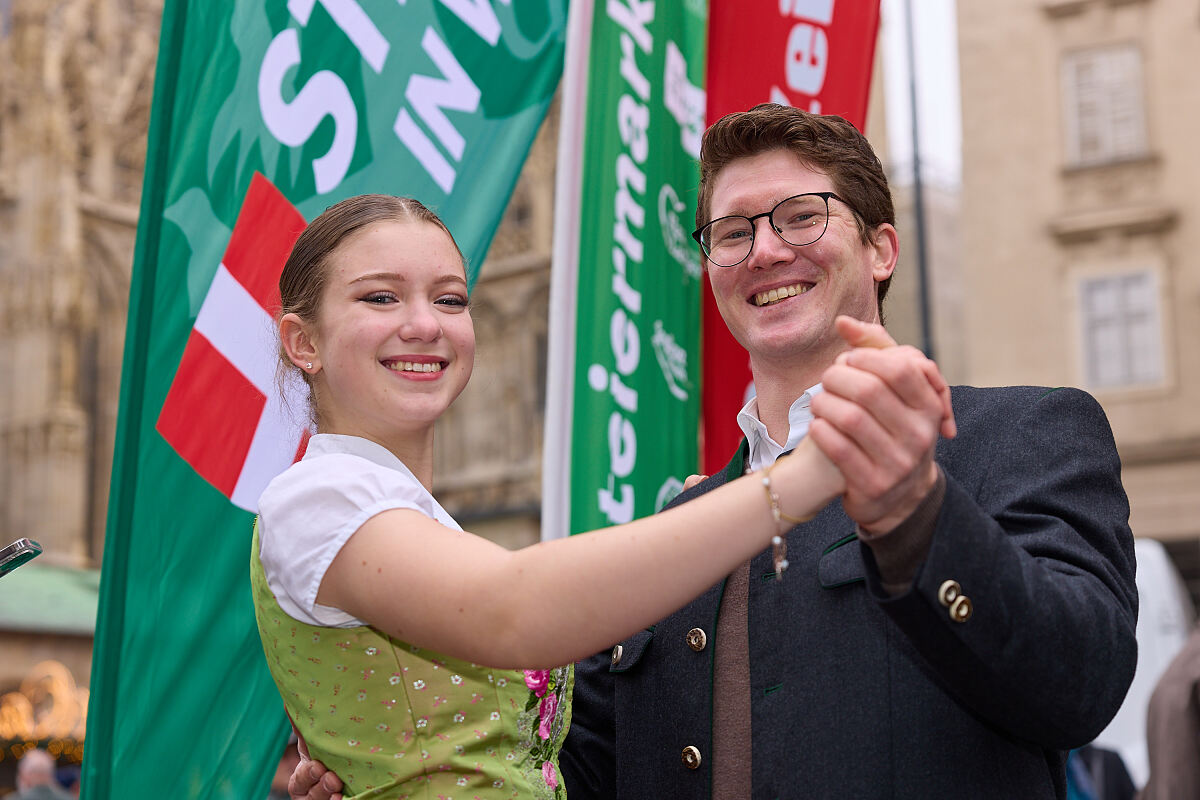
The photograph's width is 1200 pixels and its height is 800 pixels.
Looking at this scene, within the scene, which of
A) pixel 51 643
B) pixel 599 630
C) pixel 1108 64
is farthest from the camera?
pixel 1108 64

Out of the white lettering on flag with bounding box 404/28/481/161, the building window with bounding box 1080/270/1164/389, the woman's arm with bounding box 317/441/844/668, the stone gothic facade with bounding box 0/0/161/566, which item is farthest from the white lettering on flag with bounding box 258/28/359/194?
the building window with bounding box 1080/270/1164/389

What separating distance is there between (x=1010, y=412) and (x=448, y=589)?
3.40 ft

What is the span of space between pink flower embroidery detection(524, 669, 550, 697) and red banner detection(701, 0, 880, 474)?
7.67 ft

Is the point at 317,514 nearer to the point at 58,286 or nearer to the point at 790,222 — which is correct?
the point at 790,222

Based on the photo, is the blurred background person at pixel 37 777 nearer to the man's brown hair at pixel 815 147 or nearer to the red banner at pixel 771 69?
the red banner at pixel 771 69

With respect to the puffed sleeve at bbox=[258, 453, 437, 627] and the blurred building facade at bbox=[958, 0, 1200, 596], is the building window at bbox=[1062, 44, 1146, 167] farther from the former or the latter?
the puffed sleeve at bbox=[258, 453, 437, 627]

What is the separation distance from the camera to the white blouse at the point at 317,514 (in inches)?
67.0

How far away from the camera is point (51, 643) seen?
16.3 m

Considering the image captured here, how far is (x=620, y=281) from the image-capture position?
13.5 ft

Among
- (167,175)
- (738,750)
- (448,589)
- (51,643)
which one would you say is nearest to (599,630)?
(448,589)

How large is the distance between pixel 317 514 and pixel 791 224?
117 centimetres

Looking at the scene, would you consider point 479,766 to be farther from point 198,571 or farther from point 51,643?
point 51,643

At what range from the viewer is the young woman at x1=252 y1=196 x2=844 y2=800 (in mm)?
1545

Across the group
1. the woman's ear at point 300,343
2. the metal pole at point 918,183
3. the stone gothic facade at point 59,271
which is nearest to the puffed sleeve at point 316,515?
the woman's ear at point 300,343
